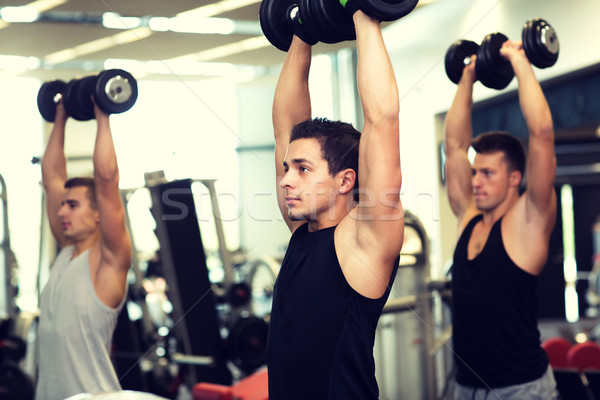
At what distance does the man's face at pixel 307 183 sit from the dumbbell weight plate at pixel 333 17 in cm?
29

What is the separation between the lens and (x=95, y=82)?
7.45ft

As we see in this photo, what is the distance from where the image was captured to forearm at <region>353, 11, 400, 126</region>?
127 cm

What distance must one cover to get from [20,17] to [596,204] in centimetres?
682

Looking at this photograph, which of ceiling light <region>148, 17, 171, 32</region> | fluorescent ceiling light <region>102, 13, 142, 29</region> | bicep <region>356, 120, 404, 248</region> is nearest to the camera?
bicep <region>356, 120, 404, 248</region>

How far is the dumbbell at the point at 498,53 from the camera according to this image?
2.11 meters

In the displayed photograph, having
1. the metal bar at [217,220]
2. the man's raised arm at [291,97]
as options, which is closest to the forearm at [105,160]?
the man's raised arm at [291,97]

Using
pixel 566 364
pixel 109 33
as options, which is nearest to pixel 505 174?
pixel 566 364

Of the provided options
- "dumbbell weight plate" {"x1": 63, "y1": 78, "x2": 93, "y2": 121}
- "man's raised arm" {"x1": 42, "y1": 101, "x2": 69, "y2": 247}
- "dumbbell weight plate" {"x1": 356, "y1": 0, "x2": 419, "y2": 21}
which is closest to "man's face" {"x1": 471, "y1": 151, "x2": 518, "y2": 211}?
"dumbbell weight plate" {"x1": 356, "y1": 0, "x2": 419, "y2": 21}

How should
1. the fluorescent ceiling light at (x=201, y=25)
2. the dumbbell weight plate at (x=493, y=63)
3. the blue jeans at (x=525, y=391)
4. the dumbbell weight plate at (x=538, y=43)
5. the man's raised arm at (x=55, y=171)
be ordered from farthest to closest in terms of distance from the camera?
the fluorescent ceiling light at (x=201, y=25)
the man's raised arm at (x=55, y=171)
the dumbbell weight plate at (x=493, y=63)
the dumbbell weight plate at (x=538, y=43)
the blue jeans at (x=525, y=391)

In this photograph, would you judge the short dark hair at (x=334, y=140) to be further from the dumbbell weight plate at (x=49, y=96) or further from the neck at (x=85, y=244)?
the dumbbell weight plate at (x=49, y=96)

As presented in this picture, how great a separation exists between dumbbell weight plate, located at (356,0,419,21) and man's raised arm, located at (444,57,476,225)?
3.72 feet

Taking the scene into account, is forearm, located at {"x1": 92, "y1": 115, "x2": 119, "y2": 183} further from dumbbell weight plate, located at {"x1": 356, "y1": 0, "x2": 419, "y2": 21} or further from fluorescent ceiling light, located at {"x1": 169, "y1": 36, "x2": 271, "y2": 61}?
fluorescent ceiling light, located at {"x1": 169, "y1": 36, "x2": 271, "y2": 61}

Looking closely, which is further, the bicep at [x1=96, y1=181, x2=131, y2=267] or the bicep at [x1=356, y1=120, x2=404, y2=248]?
the bicep at [x1=96, y1=181, x2=131, y2=267]

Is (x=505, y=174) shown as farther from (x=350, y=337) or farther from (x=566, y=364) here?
(x=566, y=364)
